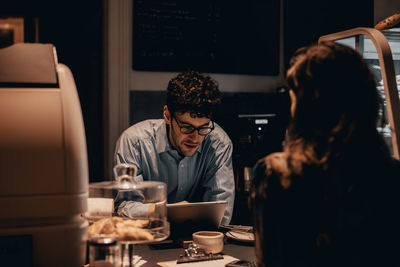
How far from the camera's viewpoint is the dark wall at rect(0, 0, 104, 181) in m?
3.31

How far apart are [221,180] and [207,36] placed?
151cm

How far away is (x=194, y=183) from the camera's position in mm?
2547

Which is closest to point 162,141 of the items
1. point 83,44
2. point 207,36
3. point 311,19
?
point 83,44

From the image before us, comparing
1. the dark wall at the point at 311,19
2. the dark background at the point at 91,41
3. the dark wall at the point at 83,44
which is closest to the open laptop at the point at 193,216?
the dark background at the point at 91,41

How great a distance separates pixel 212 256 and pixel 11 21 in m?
3.07

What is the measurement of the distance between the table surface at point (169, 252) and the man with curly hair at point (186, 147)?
478 millimetres

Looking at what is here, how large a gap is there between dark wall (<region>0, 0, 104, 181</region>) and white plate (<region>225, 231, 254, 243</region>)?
5.83 feet

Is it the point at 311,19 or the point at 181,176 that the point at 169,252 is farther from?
the point at 311,19

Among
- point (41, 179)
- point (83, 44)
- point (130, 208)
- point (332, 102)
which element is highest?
point (83, 44)

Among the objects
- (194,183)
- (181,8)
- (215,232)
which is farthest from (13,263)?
(181,8)

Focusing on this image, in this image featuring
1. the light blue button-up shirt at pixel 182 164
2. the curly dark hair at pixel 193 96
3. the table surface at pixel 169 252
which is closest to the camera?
the table surface at pixel 169 252

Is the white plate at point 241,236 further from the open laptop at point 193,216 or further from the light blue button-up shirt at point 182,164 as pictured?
the light blue button-up shirt at point 182,164

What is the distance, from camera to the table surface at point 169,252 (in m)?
1.60

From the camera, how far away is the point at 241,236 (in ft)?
6.04
